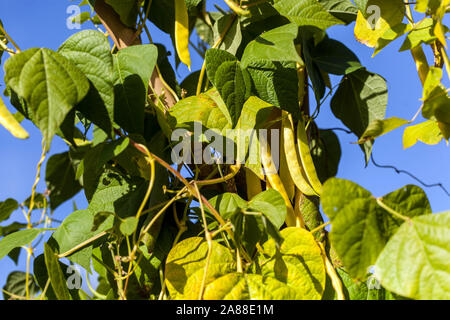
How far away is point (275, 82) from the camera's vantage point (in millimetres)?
578

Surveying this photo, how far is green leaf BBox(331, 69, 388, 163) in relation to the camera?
2.63ft

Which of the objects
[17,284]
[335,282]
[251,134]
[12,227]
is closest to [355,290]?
[335,282]

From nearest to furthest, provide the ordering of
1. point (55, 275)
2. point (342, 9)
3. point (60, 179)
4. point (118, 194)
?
point (55, 275)
point (118, 194)
point (342, 9)
point (60, 179)

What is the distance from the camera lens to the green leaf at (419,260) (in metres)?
0.43

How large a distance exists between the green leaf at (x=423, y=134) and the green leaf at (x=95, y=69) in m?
0.42

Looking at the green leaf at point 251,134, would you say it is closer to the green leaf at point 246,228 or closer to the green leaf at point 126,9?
the green leaf at point 246,228

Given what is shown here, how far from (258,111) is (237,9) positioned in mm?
143

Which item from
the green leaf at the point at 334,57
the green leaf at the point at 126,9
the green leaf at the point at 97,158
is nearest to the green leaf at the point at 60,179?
the green leaf at the point at 97,158

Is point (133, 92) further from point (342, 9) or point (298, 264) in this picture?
point (342, 9)

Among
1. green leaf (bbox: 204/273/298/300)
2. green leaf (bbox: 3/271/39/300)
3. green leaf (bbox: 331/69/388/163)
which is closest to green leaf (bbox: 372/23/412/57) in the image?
green leaf (bbox: 331/69/388/163)

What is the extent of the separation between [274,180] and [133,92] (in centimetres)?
25

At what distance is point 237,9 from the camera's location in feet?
1.94
